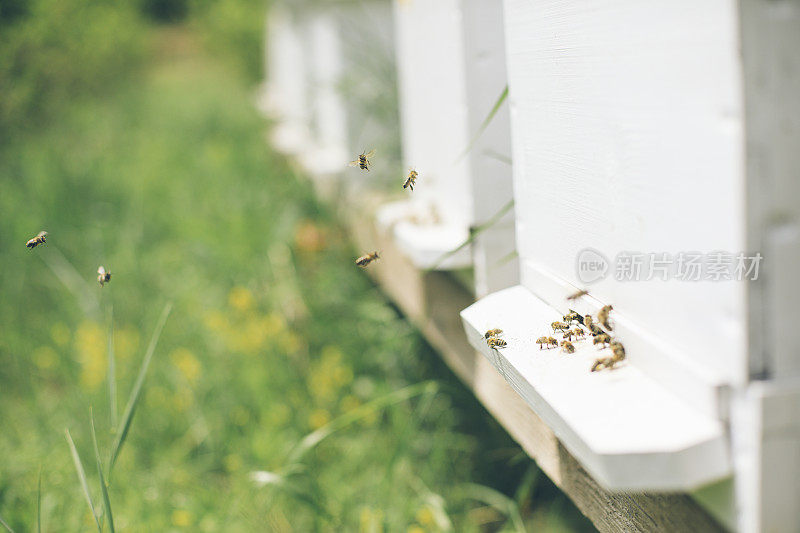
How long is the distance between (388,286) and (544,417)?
164cm

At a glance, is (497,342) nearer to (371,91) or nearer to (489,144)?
(489,144)

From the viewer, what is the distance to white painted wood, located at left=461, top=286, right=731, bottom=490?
86cm

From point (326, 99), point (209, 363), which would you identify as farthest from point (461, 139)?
point (326, 99)

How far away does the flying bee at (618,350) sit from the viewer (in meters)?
1.09

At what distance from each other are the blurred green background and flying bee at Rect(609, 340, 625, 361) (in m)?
0.75

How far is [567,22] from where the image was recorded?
3.78 feet

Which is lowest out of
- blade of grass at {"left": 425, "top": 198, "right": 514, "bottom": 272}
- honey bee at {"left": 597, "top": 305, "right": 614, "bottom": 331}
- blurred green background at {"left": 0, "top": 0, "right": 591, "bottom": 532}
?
blurred green background at {"left": 0, "top": 0, "right": 591, "bottom": 532}

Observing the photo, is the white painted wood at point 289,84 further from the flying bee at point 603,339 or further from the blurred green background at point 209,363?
the flying bee at point 603,339

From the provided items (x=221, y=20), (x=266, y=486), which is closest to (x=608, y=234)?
(x=266, y=486)

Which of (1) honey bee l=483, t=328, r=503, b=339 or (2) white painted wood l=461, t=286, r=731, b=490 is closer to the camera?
(2) white painted wood l=461, t=286, r=731, b=490

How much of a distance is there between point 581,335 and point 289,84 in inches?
180

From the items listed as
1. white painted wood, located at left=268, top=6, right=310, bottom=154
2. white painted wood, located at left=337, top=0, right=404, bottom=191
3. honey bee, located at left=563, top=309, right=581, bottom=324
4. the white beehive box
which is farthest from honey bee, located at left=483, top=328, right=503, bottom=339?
white painted wood, located at left=268, top=6, right=310, bottom=154

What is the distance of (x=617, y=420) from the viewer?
3.06 ft

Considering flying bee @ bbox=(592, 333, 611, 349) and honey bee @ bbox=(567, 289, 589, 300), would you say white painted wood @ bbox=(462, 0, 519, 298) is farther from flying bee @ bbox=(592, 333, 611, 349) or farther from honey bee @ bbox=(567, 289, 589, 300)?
flying bee @ bbox=(592, 333, 611, 349)
